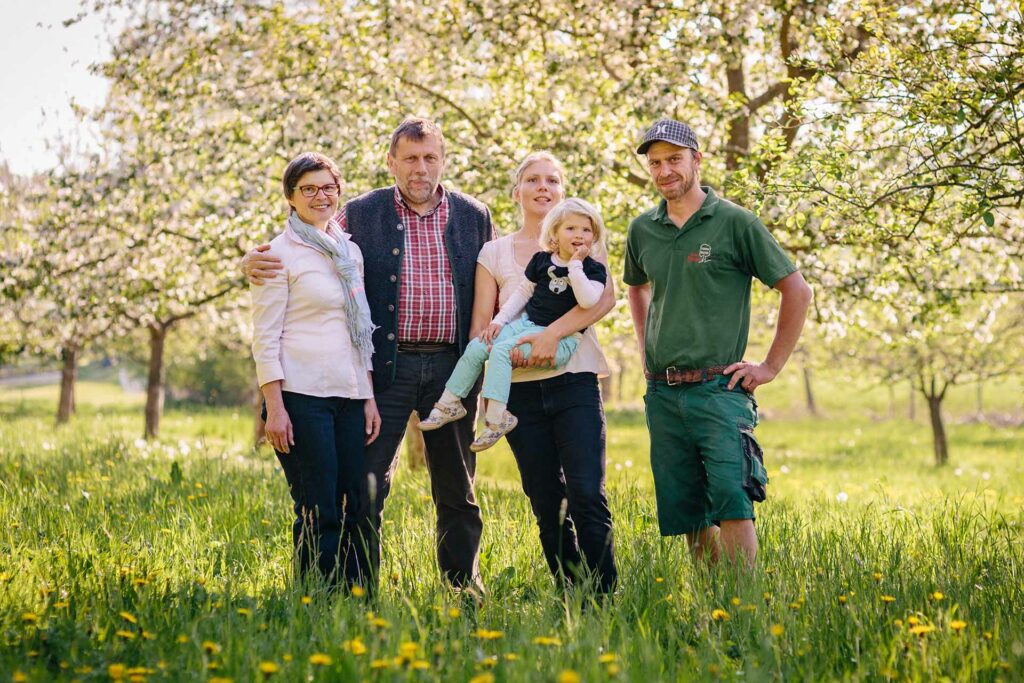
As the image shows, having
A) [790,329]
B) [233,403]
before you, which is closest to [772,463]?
[790,329]

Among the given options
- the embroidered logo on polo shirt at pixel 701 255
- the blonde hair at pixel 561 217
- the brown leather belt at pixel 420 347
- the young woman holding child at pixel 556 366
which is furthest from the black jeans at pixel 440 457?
the embroidered logo on polo shirt at pixel 701 255

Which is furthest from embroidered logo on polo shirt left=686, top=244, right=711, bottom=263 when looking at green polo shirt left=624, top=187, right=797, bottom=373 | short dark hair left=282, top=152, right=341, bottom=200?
short dark hair left=282, top=152, right=341, bottom=200

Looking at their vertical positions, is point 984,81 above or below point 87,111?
below

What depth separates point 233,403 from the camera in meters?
34.6

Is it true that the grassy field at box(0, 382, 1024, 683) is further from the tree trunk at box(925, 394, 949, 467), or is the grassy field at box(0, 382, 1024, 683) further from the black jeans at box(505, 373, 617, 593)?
the tree trunk at box(925, 394, 949, 467)

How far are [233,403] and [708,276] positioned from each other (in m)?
32.3

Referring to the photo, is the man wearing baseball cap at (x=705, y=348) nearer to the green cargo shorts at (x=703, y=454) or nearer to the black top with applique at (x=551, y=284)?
the green cargo shorts at (x=703, y=454)

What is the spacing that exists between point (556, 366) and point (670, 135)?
1.22m

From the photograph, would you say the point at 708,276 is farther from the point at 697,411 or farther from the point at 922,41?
the point at 922,41

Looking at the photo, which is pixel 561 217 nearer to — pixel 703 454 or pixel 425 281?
pixel 425 281

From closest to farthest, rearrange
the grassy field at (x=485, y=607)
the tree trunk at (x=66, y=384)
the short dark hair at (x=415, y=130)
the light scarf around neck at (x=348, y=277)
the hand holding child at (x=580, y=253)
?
the grassy field at (x=485, y=607), the light scarf around neck at (x=348, y=277), the hand holding child at (x=580, y=253), the short dark hair at (x=415, y=130), the tree trunk at (x=66, y=384)

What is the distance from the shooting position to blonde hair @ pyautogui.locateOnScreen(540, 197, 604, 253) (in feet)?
14.4

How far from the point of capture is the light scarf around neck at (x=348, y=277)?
4316 millimetres

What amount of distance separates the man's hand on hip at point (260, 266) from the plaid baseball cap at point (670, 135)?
5.79 ft
